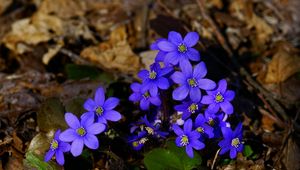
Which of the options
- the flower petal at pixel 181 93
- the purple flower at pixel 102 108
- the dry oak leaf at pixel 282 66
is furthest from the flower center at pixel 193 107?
the dry oak leaf at pixel 282 66

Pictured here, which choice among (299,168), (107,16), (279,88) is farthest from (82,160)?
(107,16)

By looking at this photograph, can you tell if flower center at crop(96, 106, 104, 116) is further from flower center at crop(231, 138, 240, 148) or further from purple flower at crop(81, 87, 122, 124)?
flower center at crop(231, 138, 240, 148)

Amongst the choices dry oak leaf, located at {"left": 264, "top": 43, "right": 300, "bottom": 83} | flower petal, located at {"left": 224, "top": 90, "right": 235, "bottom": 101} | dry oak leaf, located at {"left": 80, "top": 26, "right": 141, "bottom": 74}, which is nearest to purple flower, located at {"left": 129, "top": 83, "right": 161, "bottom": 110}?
flower petal, located at {"left": 224, "top": 90, "right": 235, "bottom": 101}

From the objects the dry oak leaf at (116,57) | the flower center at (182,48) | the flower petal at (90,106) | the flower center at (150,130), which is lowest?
the dry oak leaf at (116,57)

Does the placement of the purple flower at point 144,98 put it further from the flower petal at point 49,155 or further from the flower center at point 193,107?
the flower petal at point 49,155

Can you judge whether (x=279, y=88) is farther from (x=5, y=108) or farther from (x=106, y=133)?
(x=5, y=108)
